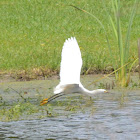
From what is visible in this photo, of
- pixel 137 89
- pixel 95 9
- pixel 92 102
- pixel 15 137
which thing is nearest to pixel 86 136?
pixel 15 137

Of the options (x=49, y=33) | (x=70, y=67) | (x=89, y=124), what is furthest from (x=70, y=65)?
(x=49, y=33)

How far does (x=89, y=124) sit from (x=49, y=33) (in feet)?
30.1

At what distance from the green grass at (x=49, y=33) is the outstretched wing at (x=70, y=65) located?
2.13 m

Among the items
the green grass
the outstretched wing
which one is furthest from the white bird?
the green grass

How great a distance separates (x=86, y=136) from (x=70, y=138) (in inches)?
9.1

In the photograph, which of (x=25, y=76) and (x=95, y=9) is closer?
(x=25, y=76)

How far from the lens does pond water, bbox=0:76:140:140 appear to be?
22.1 feet

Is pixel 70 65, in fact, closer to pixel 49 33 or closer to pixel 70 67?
pixel 70 67

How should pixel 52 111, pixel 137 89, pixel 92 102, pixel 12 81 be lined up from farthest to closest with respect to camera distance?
1. pixel 12 81
2. pixel 137 89
3. pixel 92 102
4. pixel 52 111

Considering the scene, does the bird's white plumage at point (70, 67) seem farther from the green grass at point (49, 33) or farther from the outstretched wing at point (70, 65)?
the green grass at point (49, 33)

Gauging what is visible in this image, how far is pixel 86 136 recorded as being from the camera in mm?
6715

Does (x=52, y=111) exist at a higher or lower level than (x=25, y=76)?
lower

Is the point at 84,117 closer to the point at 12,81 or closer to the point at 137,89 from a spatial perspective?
the point at 137,89

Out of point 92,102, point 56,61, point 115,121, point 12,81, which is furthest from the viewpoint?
point 56,61
